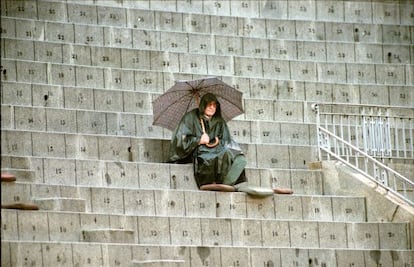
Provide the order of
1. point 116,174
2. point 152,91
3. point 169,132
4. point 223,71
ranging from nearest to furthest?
1. point 116,174
2. point 169,132
3. point 152,91
4. point 223,71

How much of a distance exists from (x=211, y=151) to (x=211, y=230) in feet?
4.85

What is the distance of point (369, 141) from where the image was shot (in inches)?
854

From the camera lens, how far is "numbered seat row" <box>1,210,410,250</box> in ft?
59.6

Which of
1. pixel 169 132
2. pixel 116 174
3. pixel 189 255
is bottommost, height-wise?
pixel 189 255

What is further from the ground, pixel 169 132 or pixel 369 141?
pixel 169 132

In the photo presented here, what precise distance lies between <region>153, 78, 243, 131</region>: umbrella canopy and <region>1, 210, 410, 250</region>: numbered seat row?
76.3 inches

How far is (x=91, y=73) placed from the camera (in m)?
21.8

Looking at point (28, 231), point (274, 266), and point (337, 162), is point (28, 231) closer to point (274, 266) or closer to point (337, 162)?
point (274, 266)

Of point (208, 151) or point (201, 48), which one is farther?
point (201, 48)

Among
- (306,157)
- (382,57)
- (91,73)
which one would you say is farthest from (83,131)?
(382,57)

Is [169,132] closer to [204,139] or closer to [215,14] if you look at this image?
[204,139]

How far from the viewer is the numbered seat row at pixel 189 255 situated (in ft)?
58.0

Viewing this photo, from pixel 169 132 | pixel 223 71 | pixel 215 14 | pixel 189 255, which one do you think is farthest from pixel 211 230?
pixel 215 14

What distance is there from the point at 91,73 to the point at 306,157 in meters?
3.17
